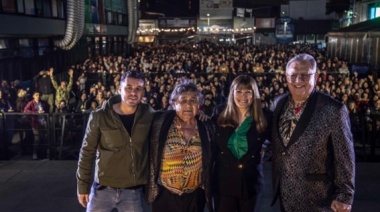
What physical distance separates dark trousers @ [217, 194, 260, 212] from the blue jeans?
2.46 ft

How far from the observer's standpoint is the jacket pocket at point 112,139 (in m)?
3.37

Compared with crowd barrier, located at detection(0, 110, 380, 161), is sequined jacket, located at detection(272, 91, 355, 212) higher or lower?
higher

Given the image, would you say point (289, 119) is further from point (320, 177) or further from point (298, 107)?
point (320, 177)

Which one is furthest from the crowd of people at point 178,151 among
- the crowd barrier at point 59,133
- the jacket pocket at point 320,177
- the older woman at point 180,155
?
the crowd barrier at point 59,133

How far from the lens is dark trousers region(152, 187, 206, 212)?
3463 millimetres

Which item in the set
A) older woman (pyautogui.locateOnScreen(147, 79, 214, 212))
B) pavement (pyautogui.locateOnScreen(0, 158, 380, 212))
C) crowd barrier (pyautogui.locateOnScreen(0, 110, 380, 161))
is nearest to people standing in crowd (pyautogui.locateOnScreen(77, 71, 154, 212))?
older woman (pyautogui.locateOnScreen(147, 79, 214, 212))

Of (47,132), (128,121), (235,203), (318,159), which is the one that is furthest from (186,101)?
(47,132)

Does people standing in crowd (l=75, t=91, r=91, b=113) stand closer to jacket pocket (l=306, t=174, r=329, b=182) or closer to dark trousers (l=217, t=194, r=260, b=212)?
dark trousers (l=217, t=194, r=260, b=212)

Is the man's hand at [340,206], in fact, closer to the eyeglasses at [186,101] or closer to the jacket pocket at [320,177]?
the jacket pocket at [320,177]

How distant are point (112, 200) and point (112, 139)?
21.3 inches

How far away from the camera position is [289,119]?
3.07 m

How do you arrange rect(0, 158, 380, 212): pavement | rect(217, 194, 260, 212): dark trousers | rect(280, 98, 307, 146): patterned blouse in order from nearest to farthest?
rect(280, 98, 307, 146): patterned blouse → rect(217, 194, 260, 212): dark trousers → rect(0, 158, 380, 212): pavement

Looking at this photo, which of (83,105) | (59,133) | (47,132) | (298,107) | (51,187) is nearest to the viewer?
(298,107)

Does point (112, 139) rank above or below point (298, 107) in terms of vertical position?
below
